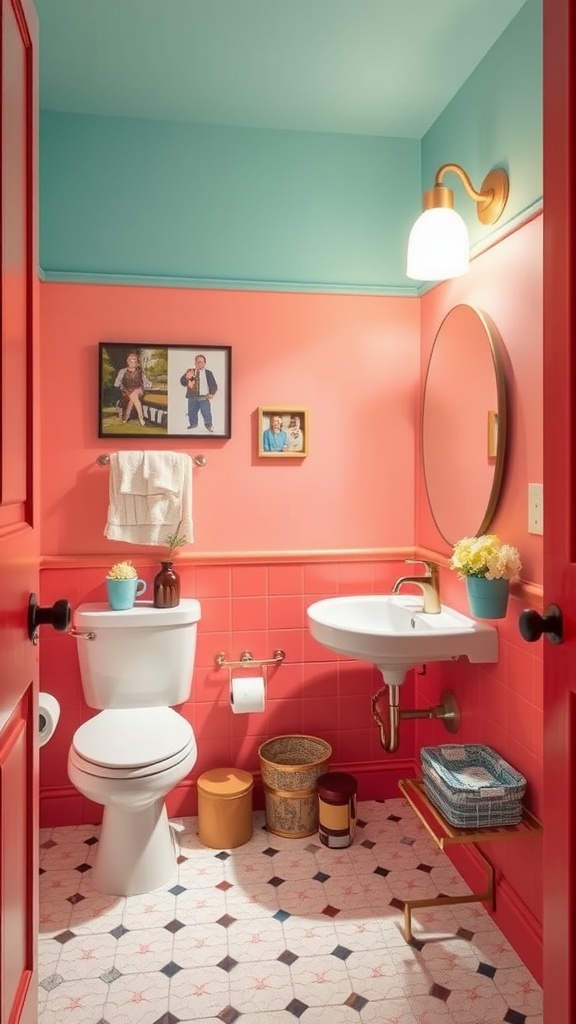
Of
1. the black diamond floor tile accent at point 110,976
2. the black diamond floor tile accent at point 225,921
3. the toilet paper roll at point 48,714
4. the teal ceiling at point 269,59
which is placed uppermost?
the teal ceiling at point 269,59

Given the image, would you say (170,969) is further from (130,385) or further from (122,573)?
(130,385)

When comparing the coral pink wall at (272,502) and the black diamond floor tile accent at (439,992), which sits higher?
the coral pink wall at (272,502)

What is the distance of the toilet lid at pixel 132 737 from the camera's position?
2010mm

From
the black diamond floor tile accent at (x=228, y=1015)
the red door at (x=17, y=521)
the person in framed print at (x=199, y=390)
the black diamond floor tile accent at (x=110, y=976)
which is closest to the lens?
the red door at (x=17, y=521)

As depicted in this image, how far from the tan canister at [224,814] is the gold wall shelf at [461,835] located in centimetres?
59

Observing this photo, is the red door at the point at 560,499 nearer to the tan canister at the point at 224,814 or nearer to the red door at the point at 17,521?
the red door at the point at 17,521

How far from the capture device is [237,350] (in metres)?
2.56

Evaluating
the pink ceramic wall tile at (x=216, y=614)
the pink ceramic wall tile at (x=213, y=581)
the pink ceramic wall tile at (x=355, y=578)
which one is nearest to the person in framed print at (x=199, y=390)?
the pink ceramic wall tile at (x=213, y=581)

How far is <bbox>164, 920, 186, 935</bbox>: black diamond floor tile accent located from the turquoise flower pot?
122 centimetres

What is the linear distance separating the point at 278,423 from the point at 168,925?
164 cm

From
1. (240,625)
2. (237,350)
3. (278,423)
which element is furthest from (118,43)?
(240,625)

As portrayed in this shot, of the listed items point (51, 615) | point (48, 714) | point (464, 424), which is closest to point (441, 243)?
point (464, 424)

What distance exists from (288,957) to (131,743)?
2.36 ft

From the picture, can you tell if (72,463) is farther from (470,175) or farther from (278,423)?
(470,175)
